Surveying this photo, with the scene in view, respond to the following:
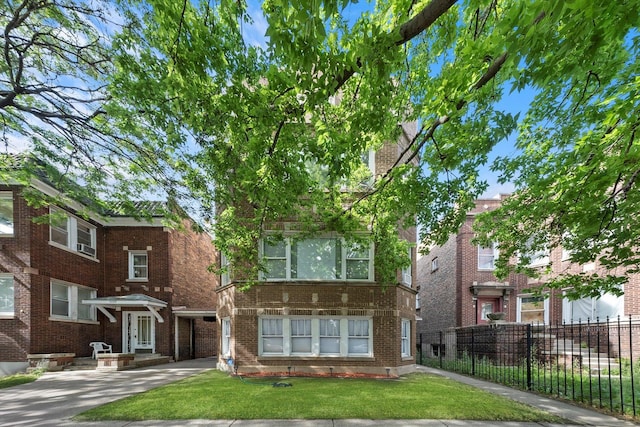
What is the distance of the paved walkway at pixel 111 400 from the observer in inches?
247

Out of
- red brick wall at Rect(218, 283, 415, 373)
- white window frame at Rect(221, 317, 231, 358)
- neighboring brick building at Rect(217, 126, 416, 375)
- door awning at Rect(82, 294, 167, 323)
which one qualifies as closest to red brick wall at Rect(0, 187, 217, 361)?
door awning at Rect(82, 294, 167, 323)

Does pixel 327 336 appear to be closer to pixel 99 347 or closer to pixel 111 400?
pixel 111 400

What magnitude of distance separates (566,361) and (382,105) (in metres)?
14.0

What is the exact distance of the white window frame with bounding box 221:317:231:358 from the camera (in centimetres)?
1270

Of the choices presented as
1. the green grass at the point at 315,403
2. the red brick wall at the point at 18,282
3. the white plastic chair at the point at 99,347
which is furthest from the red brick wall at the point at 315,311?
the red brick wall at the point at 18,282

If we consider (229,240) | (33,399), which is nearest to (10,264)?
(33,399)

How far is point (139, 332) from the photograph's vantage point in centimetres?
1662

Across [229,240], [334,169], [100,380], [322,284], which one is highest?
[334,169]

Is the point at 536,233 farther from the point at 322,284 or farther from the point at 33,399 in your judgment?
the point at 33,399

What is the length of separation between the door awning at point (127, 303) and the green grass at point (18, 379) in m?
3.45

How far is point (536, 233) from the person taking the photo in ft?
27.4

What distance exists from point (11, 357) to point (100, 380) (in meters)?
4.92

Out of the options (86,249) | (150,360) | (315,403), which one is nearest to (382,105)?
(315,403)

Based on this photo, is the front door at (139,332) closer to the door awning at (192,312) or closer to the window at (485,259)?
the door awning at (192,312)
